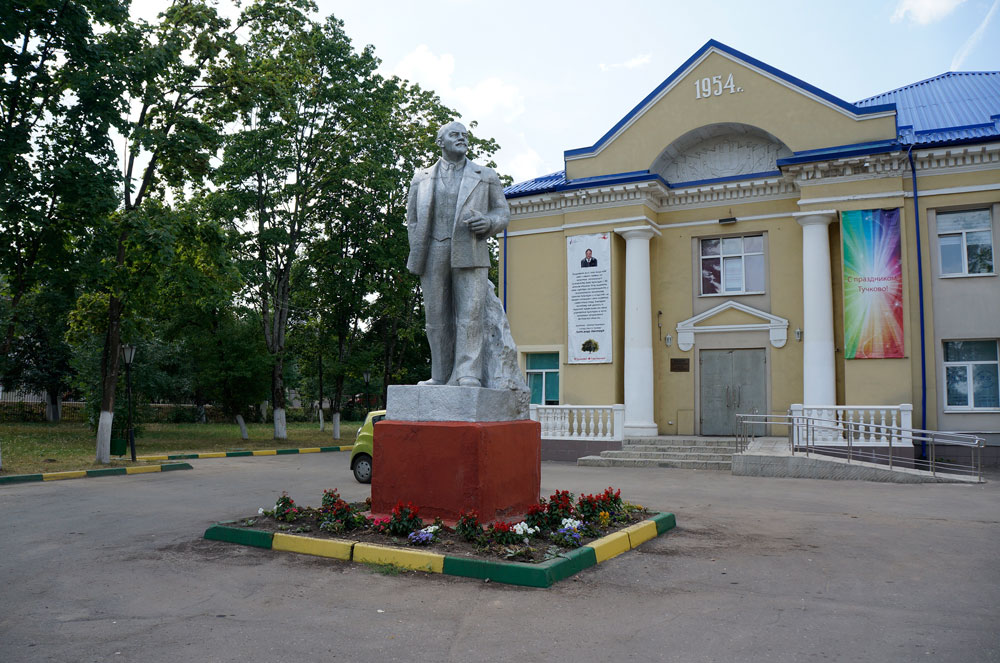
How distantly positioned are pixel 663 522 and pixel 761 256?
46.8 ft

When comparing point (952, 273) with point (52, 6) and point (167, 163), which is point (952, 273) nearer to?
point (167, 163)

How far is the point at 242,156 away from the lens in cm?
2603

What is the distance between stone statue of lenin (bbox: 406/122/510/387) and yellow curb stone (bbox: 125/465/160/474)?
1133 cm

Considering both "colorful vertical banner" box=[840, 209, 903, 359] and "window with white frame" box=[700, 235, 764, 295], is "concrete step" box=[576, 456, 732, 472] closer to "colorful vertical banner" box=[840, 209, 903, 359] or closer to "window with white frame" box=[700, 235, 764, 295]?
"colorful vertical banner" box=[840, 209, 903, 359]

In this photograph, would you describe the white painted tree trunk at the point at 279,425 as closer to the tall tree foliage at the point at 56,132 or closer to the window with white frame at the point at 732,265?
the tall tree foliage at the point at 56,132

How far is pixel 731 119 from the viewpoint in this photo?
20.2 metres

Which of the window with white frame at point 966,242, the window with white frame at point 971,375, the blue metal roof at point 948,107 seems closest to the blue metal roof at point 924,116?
the blue metal roof at point 948,107

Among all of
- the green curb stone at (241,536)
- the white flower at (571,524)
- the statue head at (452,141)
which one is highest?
the statue head at (452,141)

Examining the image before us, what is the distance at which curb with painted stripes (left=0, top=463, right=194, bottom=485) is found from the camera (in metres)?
14.1

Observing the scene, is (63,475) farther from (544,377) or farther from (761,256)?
(761,256)

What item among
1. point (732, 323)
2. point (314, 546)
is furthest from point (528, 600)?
point (732, 323)

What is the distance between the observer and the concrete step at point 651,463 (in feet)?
55.4

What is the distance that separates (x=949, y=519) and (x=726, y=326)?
1141cm

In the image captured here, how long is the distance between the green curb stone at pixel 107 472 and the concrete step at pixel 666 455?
11.1 meters
